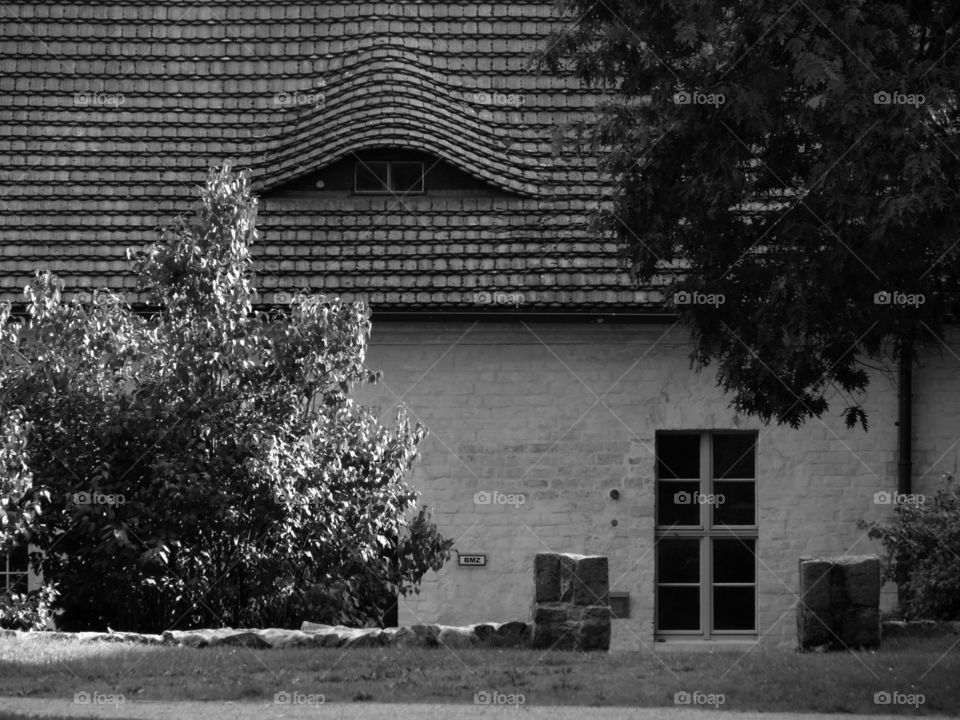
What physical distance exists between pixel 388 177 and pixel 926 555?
677cm

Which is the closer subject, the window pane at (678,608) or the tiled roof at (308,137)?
the tiled roof at (308,137)

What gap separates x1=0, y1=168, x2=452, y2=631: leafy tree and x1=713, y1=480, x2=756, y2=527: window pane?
405 centimetres

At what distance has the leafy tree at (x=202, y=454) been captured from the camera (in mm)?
13117

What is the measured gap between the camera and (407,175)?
56.8 ft

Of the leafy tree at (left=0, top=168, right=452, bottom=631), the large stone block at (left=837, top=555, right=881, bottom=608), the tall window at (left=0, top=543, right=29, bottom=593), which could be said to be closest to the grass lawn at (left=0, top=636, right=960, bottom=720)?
the large stone block at (left=837, top=555, right=881, bottom=608)

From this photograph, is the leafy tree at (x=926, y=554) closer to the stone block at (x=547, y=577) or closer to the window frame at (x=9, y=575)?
the stone block at (x=547, y=577)

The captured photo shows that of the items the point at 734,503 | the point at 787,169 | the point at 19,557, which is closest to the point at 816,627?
the point at 787,169

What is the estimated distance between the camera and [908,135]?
34.6 ft

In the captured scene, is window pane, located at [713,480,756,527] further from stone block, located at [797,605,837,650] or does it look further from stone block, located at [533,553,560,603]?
stone block, located at [533,553,560,603]

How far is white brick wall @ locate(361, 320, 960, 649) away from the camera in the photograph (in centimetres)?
1647

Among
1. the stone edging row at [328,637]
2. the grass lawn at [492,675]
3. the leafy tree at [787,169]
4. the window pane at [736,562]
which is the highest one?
the leafy tree at [787,169]

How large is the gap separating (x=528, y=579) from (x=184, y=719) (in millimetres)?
7343

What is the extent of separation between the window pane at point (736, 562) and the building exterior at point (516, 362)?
21mm

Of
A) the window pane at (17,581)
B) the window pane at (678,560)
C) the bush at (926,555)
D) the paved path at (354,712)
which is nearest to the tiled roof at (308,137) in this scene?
the window pane at (678,560)
